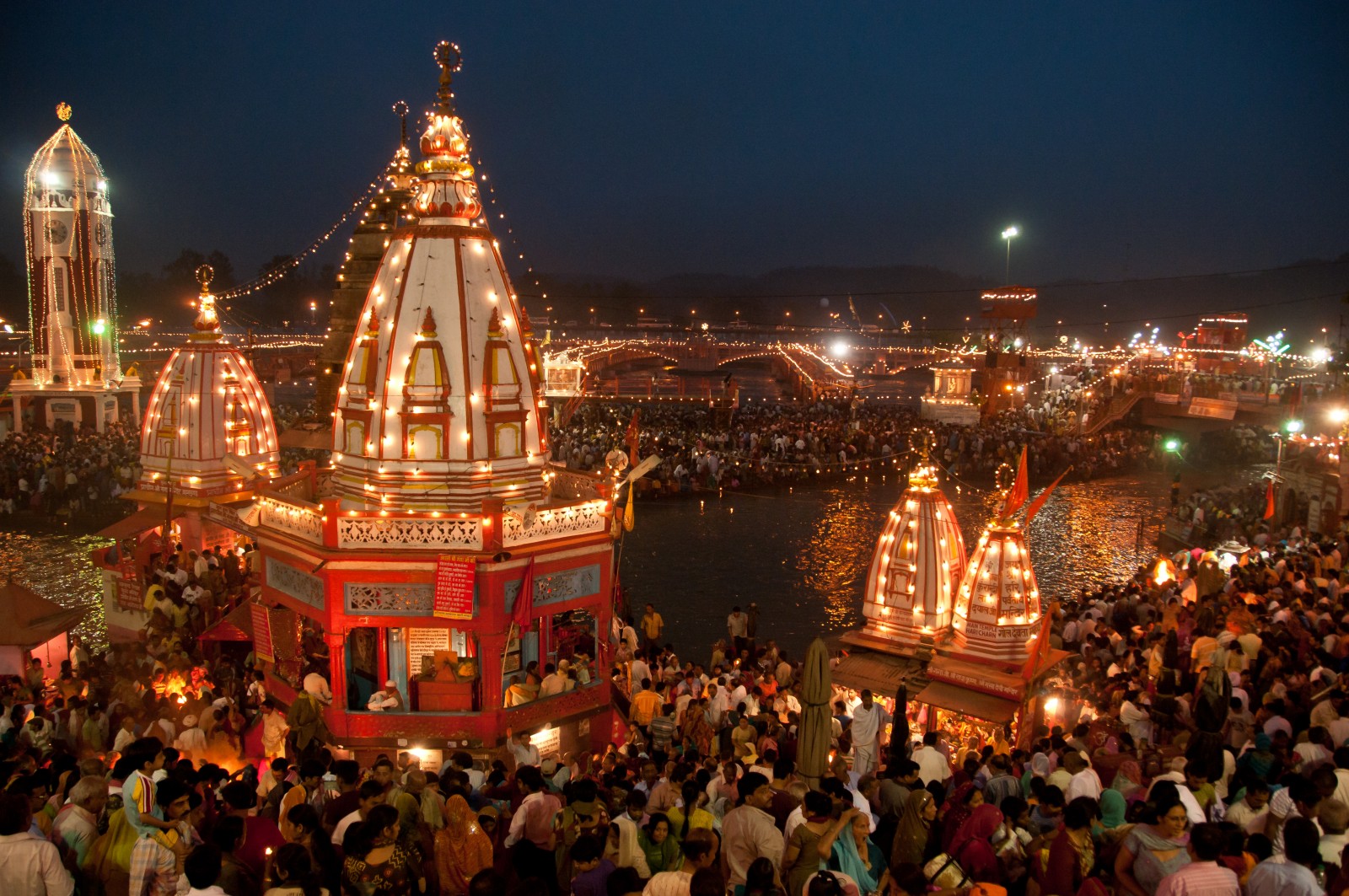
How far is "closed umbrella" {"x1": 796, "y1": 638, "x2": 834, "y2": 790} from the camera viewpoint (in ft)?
24.4

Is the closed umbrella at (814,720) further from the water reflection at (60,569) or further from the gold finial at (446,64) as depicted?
the water reflection at (60,569)

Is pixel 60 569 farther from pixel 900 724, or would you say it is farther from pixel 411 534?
pixel 900 724

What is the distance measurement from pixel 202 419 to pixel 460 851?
47.6 feet

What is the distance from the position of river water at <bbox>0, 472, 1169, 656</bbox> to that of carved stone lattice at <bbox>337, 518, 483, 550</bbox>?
6235mm

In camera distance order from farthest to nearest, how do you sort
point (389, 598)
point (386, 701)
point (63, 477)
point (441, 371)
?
point (63, 477) → point (441, 371) → point (389, 598) → point (386, 701)

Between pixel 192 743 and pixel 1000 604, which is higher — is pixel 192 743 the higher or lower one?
the lower one

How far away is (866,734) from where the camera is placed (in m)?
9.50

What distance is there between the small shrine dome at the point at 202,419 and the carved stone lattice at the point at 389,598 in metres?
8.23

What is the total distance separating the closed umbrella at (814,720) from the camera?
7.44 m

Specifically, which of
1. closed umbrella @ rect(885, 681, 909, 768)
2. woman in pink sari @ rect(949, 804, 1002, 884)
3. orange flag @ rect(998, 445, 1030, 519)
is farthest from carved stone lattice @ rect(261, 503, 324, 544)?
orange flag @ rect(998, 445, 1030, 519)

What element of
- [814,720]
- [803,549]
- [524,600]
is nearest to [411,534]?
[524,600]

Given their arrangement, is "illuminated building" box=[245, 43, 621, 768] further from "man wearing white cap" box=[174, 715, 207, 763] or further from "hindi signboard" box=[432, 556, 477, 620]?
"man wearing white cap" box=[174, 715, 207, 763]

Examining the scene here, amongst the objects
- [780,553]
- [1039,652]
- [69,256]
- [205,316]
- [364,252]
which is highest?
[69,256]

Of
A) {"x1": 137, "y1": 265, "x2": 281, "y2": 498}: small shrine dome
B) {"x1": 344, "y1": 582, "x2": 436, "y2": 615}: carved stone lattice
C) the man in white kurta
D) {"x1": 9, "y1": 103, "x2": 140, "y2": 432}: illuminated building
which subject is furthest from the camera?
{"x1": 9, "y1": 103, "x2": 140, "y2": 432}: illuminated building
